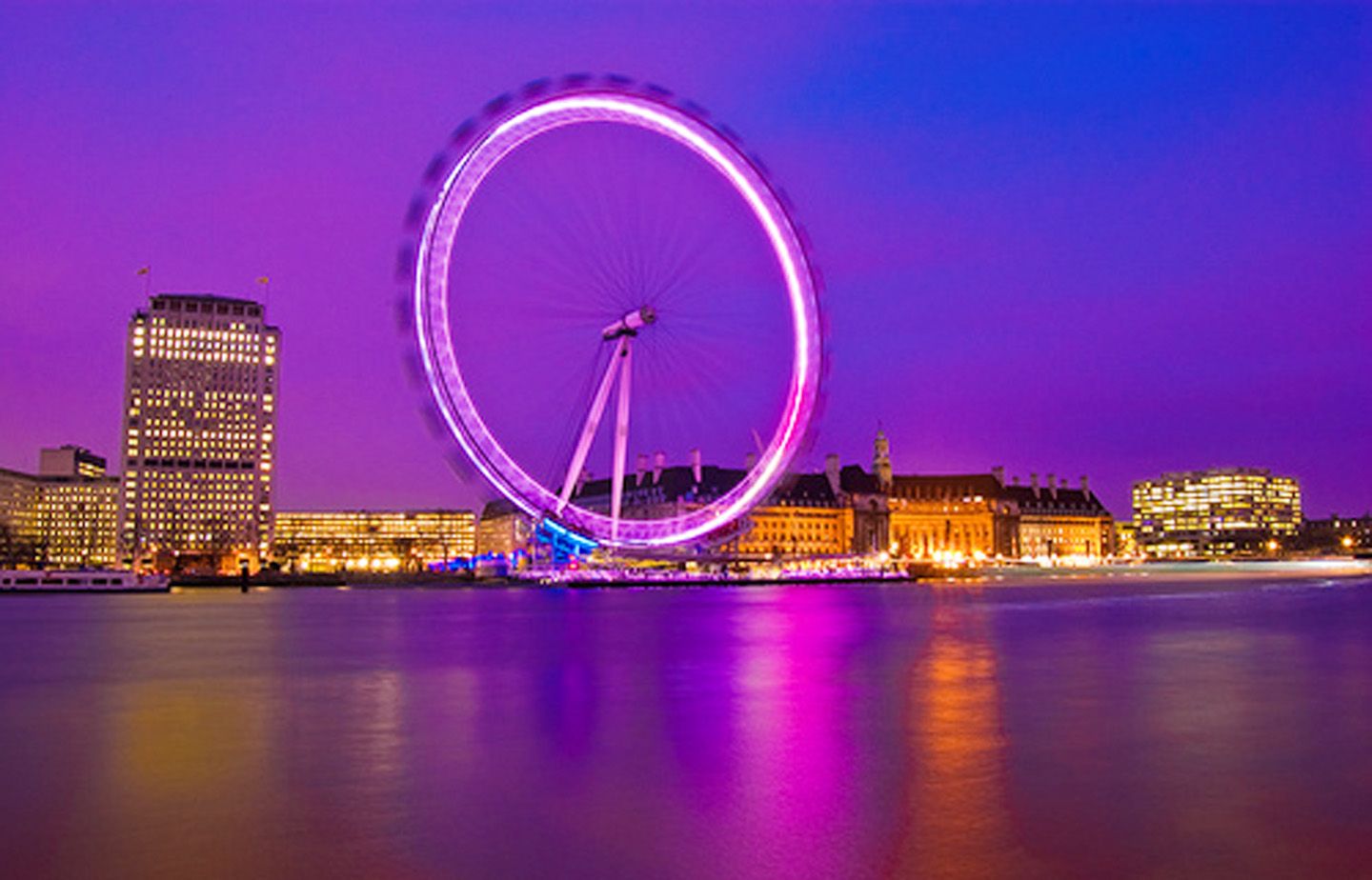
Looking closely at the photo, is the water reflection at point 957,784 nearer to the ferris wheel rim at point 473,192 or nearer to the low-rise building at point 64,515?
the ferris wheel rim at point 473,192

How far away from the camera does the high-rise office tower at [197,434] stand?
158875 millimetres

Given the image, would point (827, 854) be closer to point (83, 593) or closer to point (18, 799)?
point (18, 799)

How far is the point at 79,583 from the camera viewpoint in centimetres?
10888

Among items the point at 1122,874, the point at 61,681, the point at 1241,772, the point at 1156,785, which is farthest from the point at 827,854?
the point at 61,681

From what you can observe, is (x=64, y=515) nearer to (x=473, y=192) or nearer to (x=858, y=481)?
(x=858, y=481)

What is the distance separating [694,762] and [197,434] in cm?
16028

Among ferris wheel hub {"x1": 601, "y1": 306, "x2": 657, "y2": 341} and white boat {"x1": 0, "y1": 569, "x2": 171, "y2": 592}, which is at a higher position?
ferris wheel hub {"x1": 601, "y1": 306, "x2": 657, "y2": 341}

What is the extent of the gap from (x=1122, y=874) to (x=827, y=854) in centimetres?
236

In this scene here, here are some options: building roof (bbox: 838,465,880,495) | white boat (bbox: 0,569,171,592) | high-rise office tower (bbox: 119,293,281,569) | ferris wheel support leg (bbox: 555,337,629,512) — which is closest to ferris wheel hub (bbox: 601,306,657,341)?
ferris wheel support leg (bbox: 555,337,629,512)

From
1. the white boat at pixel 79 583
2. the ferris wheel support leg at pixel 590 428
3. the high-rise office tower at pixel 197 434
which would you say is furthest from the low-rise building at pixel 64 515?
the ferris wheel support leg at pixel 590 428

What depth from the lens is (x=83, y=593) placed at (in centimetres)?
10419

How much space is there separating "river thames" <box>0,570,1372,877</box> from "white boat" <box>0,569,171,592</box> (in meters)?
78.9

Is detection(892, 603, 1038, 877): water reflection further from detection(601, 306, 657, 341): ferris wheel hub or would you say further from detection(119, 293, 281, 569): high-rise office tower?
detection(119, 293, 281, 569): high-rise office tower

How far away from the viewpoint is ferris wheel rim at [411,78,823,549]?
51.4 m
